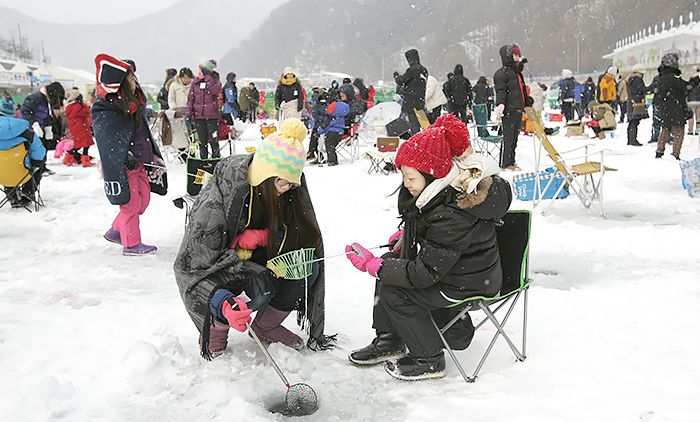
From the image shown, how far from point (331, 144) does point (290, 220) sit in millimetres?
8077

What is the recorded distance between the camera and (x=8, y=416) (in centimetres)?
257

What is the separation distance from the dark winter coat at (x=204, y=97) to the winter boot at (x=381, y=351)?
7536 mm

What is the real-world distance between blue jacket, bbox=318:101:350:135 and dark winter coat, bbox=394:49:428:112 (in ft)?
3.80

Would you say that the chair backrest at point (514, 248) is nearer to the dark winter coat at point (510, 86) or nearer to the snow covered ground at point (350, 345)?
the snow covered ground at point (350, 345)

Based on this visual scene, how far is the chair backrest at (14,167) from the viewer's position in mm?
6934

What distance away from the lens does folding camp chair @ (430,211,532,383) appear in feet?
9.47

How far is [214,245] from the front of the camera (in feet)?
9.42

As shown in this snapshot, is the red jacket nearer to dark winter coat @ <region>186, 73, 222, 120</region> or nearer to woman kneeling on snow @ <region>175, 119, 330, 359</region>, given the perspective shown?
dark winter coat @ <region>186, 73, 222, 120</region>

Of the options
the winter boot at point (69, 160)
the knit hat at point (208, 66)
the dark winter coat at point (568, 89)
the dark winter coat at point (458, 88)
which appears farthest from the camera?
the dark winter coat at point (568, 89)

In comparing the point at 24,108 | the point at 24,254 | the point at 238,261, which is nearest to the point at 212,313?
the point at 238,261

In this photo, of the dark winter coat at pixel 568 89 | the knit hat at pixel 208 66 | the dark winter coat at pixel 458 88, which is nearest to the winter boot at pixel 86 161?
the knit hat at pixel 208 66

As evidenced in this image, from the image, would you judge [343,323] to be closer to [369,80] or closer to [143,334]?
[143,334]

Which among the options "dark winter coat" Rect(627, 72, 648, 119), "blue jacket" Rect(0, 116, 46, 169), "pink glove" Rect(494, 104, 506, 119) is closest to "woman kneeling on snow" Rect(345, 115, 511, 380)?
"blue jacket" Rect(0, 116, 46, 169)

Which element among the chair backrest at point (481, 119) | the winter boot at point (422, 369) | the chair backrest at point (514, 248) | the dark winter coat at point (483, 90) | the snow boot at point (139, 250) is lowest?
the winter boot at point (422, 369)
